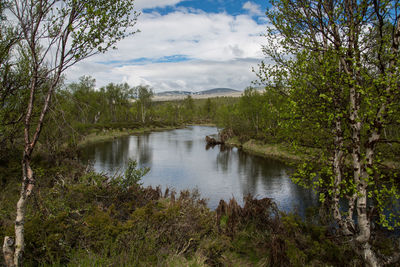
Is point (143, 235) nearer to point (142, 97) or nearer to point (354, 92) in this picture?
point (354, 92)

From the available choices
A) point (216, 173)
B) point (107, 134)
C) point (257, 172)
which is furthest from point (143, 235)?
point (107, 134)

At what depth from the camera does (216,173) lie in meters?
25.1

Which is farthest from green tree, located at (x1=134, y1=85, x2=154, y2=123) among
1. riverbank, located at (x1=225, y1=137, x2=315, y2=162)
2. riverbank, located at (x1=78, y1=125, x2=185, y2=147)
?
riverbank, located at (x1=225, y1=137, x2=315, y2=162)

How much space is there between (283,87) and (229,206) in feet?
18.7

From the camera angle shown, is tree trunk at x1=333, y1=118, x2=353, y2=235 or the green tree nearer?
tree trunk at x1=333, y1=118, x2=353, y2=235

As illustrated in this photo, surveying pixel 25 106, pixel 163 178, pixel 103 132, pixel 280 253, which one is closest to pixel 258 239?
pixel 280 253

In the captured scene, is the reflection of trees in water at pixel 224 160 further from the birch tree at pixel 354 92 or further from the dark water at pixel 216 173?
the birch tree at pixel 354 92

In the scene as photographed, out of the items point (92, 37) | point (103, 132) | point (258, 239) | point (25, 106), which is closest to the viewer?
point (92, 37)

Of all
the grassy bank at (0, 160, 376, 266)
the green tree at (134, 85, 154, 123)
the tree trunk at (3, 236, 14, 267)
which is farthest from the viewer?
the green tree at (134, 85, 154, 123)

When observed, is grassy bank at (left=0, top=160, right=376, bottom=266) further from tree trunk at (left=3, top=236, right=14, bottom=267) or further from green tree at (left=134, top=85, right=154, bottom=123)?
green tree at (left=134, top=85, right=154, bottom=123)

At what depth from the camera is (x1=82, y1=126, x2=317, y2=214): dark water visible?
59.7 feet

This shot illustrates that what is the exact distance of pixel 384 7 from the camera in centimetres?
645

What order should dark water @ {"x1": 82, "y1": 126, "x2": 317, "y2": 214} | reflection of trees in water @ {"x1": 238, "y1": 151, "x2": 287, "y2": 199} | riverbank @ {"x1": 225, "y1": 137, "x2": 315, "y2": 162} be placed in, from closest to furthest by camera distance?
dark water @ {"x1": 82, "y1": 126, "x2": 317, "y2": 214}
reflection of trees in water @ {"x1": 238, "y1": 151, "x2": 287, "y2": 199}
riverbank @ {"x1": 225, "y1": 137, "x2": 315, "y2": 162}

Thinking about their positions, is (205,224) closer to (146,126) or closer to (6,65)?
(6,65)
